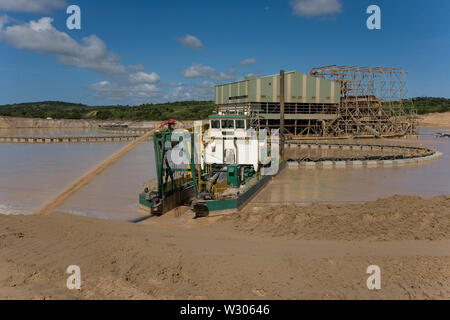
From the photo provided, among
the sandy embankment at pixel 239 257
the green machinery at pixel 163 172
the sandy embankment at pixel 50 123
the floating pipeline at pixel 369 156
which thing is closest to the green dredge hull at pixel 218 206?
the green machinery at pixel 163 172

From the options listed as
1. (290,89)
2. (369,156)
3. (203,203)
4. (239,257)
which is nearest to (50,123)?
(290,89)

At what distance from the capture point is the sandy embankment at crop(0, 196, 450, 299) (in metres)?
7.13

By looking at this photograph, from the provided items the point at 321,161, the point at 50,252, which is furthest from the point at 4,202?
the point at 321,161

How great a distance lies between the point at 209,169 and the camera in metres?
20.1

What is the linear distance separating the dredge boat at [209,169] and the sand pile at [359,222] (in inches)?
52.1

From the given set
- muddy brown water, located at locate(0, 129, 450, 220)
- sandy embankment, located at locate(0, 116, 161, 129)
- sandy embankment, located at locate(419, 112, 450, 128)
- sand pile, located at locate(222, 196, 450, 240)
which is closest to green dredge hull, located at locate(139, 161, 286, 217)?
sand pile, located at locate(222, 196, 450, 240)

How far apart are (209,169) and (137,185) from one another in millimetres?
5745

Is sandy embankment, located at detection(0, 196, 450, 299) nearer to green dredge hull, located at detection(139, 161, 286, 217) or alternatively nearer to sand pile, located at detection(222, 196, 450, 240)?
sand pile, located at detection(222, 196, 450, 240)

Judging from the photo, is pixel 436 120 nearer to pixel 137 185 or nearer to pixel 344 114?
pixel 344 114

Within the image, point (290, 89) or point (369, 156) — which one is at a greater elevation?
point (290, 89)
